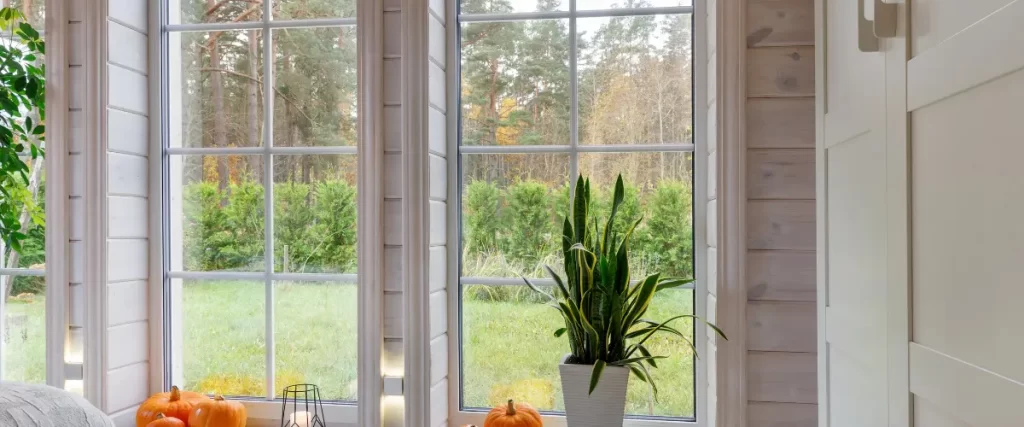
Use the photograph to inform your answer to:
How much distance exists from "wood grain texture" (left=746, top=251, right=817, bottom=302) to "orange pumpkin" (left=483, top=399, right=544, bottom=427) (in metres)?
0.66

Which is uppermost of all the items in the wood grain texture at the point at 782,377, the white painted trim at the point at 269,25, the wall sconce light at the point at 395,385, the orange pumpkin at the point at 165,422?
the white painted trim at the point at 269,25

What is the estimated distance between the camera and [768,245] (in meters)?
1.80

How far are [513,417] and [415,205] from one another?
2.11 feet

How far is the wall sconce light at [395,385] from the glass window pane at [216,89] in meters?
0.85

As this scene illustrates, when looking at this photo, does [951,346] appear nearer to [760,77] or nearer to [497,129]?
[760,77]

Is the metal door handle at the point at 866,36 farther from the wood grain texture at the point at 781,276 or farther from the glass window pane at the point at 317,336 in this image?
the glass window pane at the point at 317,336

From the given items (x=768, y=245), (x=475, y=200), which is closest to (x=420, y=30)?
(x=475, y=200)

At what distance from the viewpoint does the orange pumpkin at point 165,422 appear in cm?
196

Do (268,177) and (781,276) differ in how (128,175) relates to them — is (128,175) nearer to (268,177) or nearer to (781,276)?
(268,177)

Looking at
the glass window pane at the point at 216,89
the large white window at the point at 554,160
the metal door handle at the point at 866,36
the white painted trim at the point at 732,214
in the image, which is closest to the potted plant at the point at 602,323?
the white painted trim at the point at 732,214

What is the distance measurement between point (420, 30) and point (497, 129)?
1.23ft

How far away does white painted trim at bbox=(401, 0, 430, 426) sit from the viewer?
1.95m

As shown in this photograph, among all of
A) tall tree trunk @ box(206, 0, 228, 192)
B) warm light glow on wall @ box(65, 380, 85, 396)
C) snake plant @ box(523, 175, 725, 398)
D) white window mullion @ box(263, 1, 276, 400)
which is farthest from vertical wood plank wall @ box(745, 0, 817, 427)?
warm light glow on wall @ box(65, 380, 85, 396)

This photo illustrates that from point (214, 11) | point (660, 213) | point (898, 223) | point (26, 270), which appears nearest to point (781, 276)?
point (660, 213)
